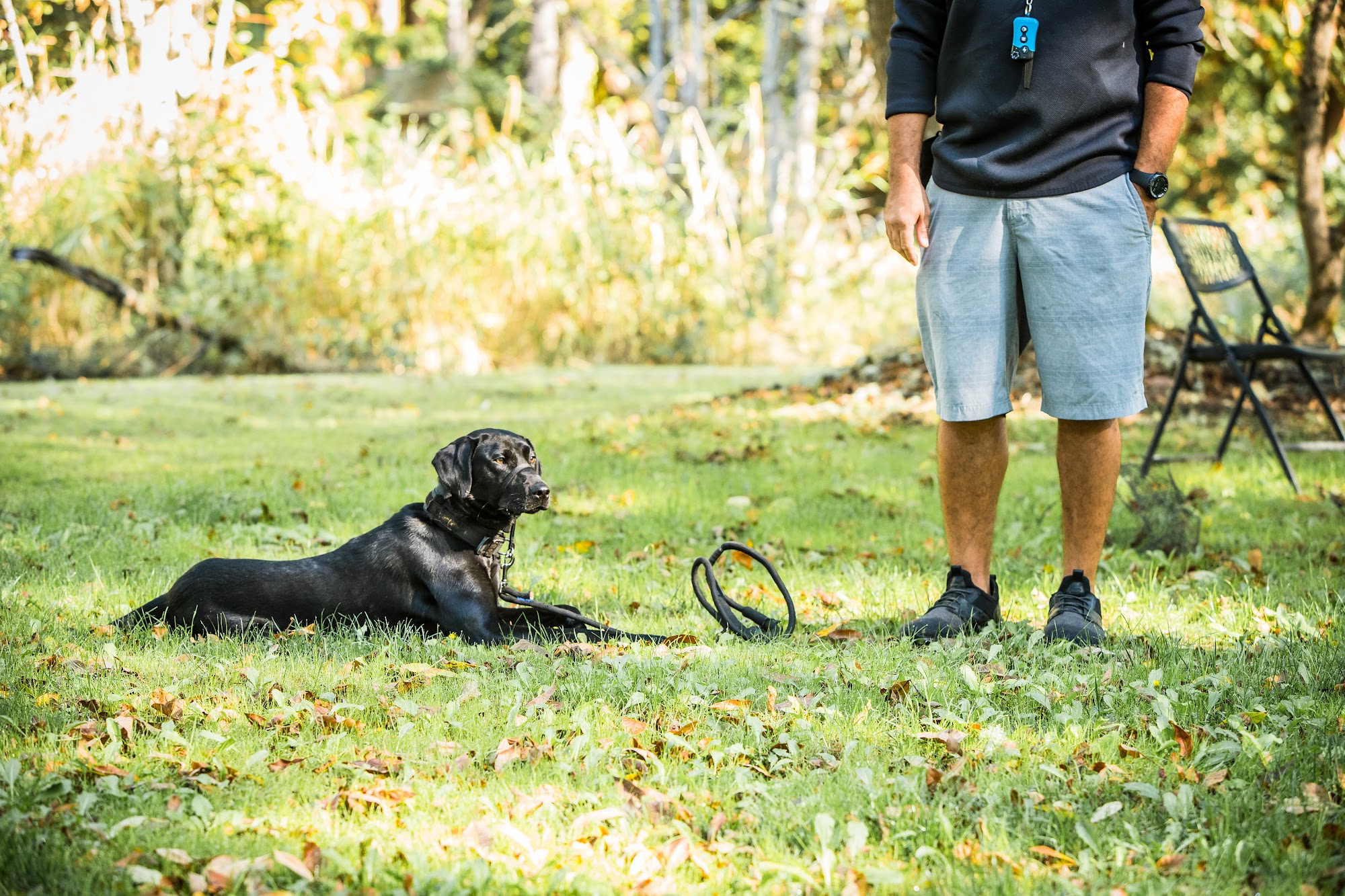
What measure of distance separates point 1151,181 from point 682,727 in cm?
188

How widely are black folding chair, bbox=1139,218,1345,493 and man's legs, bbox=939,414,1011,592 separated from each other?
1.91 meters

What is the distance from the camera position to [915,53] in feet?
11.2

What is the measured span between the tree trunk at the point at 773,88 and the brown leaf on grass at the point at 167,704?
12.3 meters

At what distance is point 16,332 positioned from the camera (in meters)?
10.2

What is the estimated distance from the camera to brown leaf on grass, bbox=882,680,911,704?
279 centimetres

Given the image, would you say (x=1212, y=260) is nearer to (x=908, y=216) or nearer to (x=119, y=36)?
(x=908, y=216)

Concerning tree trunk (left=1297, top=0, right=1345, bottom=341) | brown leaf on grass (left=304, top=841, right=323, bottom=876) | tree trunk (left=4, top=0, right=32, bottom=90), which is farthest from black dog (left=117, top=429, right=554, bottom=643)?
tree trunk (left=4, top=0, right=32, bottom=90)

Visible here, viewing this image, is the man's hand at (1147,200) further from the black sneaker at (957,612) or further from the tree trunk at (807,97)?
the tree trunk at (807,97)

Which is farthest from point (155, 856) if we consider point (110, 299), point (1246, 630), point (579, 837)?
point (110, 299)

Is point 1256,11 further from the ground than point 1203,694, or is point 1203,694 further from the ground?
point 1256,11

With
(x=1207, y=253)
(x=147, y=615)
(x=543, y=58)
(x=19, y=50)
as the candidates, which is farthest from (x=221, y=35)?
(x=147, y=615)

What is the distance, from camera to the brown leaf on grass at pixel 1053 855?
6.60 ft

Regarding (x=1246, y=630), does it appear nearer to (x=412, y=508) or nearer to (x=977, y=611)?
(x=977, y=611)

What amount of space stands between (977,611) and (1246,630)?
29.6 inches
